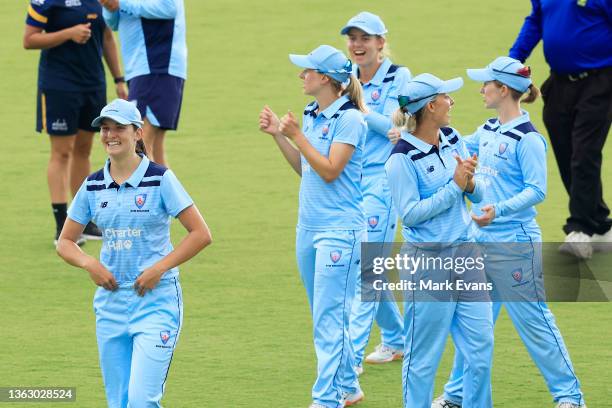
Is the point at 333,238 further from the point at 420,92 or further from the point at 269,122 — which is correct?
the point at 420,92

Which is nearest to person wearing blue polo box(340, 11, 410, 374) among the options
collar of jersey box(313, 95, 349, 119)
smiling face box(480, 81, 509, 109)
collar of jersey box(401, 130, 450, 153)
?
collar of jersey box(313, 95, 349, 119)

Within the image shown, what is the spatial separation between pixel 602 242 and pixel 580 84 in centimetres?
136

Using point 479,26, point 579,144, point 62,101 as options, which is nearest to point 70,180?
point 62,101

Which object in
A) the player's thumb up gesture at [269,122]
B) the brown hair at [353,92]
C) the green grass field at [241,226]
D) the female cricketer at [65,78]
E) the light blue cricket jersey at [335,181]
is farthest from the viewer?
the female cricketer at [65,78]

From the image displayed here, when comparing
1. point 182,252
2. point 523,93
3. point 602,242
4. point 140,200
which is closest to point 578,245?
point 602,242

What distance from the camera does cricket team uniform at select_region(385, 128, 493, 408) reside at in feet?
23.9

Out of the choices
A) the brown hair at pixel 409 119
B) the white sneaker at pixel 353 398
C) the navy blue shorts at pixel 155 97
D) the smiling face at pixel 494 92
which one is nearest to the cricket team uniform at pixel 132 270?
the brown hair at pixel 409 119

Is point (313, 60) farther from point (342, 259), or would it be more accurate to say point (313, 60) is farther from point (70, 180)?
point (70, 180)

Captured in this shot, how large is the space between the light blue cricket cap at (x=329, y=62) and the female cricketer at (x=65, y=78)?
4.32 meters

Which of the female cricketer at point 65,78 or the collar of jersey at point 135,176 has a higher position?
the collar of jersey at point 135,176

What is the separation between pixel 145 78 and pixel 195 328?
3.23m

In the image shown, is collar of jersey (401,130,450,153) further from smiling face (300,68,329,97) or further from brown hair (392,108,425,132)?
smiling face (300,68,329,97)

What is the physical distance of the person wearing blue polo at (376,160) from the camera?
886 centimetres

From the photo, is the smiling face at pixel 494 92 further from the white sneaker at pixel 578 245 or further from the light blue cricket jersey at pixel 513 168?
the white sneaker at pixel 578 245
